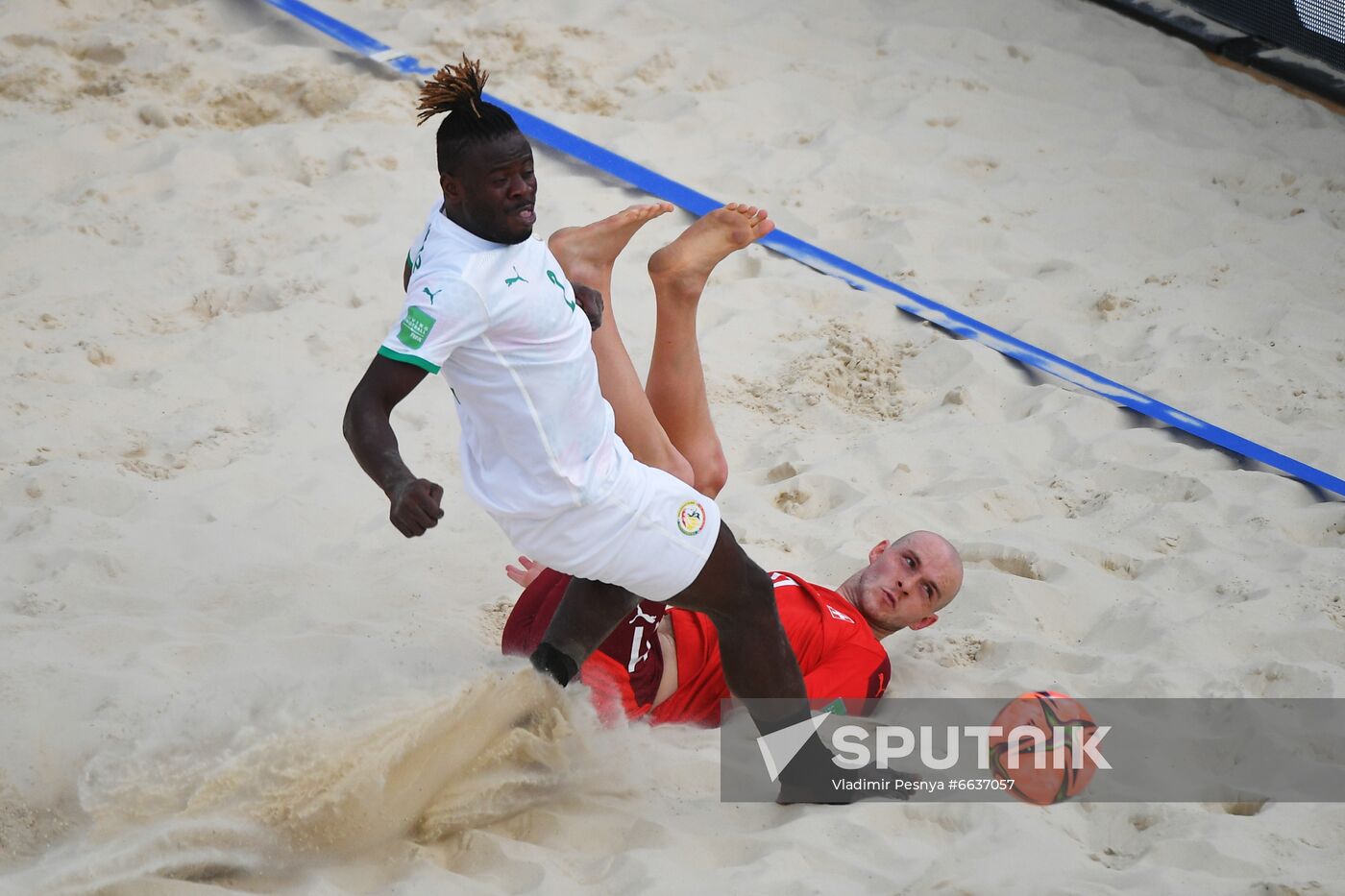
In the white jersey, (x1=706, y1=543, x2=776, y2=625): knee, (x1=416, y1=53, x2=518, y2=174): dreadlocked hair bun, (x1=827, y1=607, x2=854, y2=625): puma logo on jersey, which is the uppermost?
(x1=416, y1=53, x2=518, y2=174): dreadlocked hair bun

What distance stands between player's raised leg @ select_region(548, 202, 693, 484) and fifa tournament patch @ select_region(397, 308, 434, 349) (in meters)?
0.75

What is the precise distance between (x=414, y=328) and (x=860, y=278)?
294cm

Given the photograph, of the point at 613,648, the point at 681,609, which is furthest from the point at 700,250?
the point at 613,648

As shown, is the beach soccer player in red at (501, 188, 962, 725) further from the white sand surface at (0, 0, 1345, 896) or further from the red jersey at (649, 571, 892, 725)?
the white sand surface at (0, 0, 1345, 896)

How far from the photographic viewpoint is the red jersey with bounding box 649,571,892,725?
3.09m

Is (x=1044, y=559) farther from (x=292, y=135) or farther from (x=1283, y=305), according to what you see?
(x=292, y=135)

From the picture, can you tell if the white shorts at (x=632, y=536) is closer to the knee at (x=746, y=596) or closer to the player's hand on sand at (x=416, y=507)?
the knee at (x=746, y=596)

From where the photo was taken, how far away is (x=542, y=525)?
7.88ft

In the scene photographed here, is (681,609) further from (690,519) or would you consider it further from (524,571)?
(690,519)

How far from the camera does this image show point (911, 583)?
3.27 metres

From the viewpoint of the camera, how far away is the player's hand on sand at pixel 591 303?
262cm

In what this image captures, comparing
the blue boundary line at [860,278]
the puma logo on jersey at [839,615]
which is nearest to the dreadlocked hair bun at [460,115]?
the puma logo on jersey at [839,615]

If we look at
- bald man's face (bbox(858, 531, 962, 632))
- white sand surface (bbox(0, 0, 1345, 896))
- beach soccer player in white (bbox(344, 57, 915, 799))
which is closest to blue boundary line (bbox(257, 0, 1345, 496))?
white sand surface (bbox(0, 0, 1345, 896))

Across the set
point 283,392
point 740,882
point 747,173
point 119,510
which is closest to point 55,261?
point 283,392
